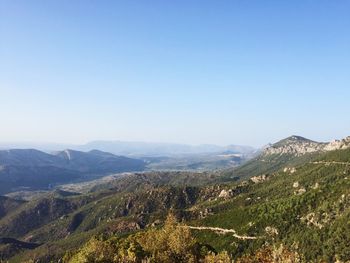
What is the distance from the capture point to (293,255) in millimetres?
74438

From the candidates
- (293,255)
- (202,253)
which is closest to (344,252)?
(202,253)

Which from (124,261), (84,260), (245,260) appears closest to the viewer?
(245,260)

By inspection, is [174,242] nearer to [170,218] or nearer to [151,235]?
[170,218]

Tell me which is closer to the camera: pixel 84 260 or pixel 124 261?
pixel 124 261

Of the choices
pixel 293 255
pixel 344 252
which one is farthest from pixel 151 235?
pixel 344 252

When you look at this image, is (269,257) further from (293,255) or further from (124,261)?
(124,261)

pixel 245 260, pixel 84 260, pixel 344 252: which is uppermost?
pixel 245 260

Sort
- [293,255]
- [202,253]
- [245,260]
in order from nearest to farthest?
[293,255] → [245,260] → [202,253]

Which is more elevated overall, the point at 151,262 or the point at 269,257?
the point at 269,257

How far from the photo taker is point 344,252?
196 m

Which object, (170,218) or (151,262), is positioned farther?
(170,218)

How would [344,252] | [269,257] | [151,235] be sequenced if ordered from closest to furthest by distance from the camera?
[269,257], [151,235], [344,252]

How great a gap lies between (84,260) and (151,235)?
27.9 m

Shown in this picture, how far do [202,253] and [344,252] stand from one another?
352ft
